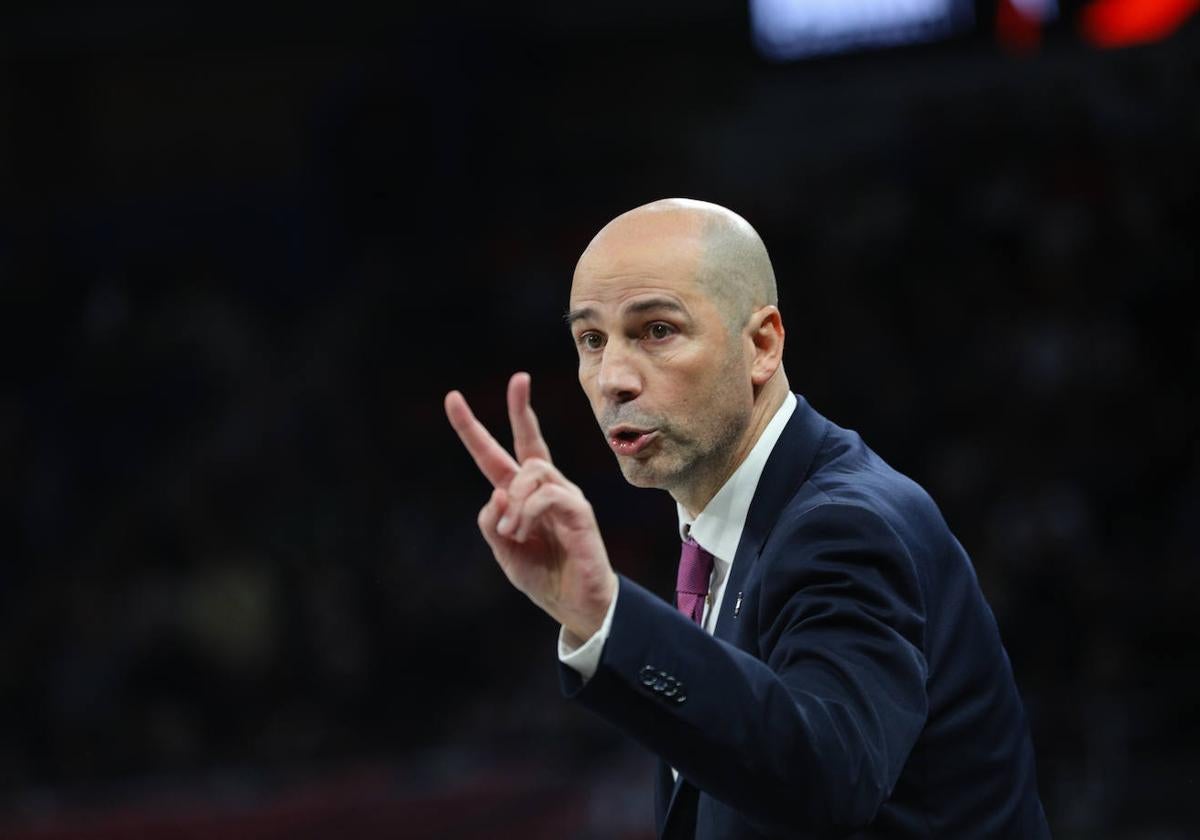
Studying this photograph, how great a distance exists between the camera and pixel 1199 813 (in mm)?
5254

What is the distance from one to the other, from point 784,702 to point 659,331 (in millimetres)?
609

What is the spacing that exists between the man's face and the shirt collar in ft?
0.14

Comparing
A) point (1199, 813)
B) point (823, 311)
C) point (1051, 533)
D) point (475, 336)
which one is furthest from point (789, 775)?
point (475, 336)

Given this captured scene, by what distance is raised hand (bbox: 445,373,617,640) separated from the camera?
1637mm

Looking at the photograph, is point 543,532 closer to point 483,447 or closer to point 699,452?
point 483,447

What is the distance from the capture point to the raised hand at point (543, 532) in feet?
5.37

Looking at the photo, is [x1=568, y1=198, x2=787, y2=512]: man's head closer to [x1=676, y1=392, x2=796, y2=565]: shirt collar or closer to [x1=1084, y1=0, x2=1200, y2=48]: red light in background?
[x1=676, y1=392, x2=796, y2=565]: shirt collar

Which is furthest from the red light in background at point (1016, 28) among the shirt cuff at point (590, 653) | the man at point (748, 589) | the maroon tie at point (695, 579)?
the shirt cuff at point (590, 653)

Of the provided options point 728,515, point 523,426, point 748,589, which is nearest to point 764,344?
point 728,515

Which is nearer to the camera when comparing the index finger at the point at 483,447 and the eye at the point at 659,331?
the index finger at the point at 483,447

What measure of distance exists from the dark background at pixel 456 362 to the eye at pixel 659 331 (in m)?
3.93

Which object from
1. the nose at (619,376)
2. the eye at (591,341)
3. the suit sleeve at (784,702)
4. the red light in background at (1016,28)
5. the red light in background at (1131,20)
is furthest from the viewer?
the red light in background at (1016,28)

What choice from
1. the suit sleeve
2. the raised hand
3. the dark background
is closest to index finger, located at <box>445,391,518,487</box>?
the raised hand

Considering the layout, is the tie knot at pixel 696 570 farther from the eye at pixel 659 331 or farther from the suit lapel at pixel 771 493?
the eye at pixel 659 331
